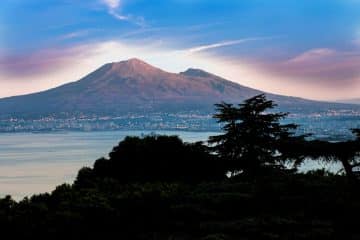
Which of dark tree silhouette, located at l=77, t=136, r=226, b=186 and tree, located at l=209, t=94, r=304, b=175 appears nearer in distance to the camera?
tree, located at l=209, t=94, r=304, b=175

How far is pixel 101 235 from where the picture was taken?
10.6 m

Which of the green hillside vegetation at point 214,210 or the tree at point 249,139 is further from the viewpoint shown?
the tree at point 249,139

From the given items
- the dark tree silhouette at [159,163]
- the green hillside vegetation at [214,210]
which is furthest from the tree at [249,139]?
the green hillside vegetation at [214,210]

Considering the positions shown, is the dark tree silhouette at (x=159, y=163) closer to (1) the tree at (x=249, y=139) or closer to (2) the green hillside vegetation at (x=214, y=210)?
(1) the tree at (x=249, y=139)

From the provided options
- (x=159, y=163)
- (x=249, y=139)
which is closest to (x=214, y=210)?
(x=249, y=139)

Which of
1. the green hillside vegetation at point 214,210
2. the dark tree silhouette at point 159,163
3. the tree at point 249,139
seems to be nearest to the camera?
the green hillside vegetation at point 214,210

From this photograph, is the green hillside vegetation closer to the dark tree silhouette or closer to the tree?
the tree

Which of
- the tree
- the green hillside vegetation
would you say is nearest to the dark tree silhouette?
the tree

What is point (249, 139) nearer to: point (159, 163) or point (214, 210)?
point (159, 163)

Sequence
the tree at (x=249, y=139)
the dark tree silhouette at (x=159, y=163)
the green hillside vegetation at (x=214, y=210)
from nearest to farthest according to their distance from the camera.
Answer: the green hillside vegetation at (x=214, y=210) < the tree at (x=249, y=139) < the dark tree silhouette at (x=159, y=163)

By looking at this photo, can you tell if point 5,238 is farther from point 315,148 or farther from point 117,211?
point 315,148

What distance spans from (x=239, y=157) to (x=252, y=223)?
38.2 ft

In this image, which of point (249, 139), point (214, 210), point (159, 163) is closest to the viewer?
point (214, 210)

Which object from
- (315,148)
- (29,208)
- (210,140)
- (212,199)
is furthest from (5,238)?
(210,140)
